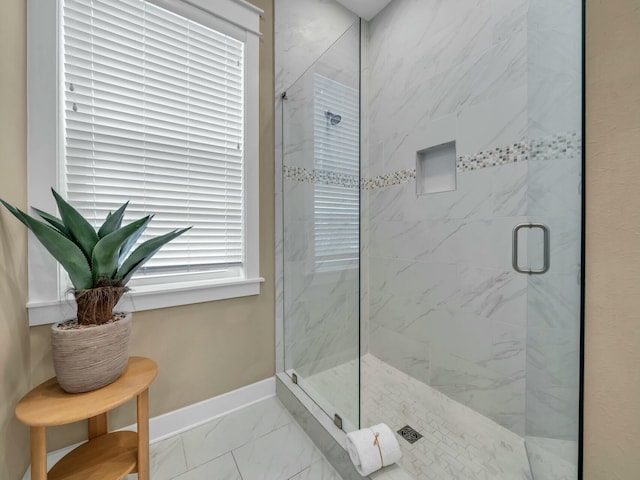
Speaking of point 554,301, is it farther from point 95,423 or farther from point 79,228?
point 95,423

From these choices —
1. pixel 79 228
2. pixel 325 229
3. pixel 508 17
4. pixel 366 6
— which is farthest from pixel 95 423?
pixel 366 6

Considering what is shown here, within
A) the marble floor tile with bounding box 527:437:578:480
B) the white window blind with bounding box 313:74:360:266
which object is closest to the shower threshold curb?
the marble floor tile with bounding box 527:437:578:480

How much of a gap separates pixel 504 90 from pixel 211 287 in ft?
6.25

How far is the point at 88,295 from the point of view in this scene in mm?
883

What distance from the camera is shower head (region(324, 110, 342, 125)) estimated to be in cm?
128

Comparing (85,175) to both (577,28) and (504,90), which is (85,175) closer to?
(577,28)

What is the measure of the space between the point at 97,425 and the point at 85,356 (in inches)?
19.8

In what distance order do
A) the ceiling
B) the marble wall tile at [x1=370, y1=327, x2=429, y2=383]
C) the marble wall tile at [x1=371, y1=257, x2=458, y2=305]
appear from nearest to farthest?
the marble wall tile at [x1=371, y1=257, x2=458, y2=305] < the marble wall tile at [x1=370, y1=327, x2=429, y2=383] < the ceiling

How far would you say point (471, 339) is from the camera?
148 cm

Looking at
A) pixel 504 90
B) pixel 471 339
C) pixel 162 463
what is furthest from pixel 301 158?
pixel 162 463

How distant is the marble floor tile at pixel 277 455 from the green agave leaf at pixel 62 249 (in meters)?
1.01

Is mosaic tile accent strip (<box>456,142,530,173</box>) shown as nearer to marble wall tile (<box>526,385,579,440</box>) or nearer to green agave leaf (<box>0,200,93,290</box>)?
marble wall tile (<box>526,385,579,440</box>)

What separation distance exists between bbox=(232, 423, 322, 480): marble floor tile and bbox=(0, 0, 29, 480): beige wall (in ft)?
2.65

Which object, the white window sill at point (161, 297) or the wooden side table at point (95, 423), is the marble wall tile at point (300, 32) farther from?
the wooden side table at point (95, 423)
